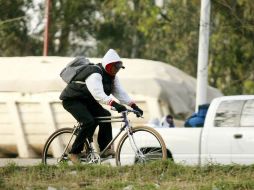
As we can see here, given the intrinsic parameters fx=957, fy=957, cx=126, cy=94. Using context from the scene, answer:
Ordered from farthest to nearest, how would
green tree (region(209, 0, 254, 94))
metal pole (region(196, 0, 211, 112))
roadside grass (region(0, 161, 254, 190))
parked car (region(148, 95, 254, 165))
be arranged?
green tree (region(209, 0, 254, 94))
metal pole (region(196, 0, 211, 112))
parked car (region(148, 95, 254, 165))
roadside grass (region(0, 161, 254, 190))

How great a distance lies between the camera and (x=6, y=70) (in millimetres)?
23219

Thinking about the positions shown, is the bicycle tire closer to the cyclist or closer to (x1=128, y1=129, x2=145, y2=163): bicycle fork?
the cyclist

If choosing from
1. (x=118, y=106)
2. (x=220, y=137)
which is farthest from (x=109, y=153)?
(x=220, y=137)

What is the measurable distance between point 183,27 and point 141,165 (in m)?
22.3

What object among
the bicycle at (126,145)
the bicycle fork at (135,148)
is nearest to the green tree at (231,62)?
the bicycle at (126,145)

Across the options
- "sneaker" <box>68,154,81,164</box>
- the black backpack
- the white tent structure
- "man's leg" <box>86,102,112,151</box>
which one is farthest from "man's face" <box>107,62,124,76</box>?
the white tent structure

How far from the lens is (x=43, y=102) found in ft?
72.6

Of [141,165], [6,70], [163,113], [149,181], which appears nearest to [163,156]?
[141,165]

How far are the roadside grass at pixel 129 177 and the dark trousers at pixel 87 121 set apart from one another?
832 millimetres

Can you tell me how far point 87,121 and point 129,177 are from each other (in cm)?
154

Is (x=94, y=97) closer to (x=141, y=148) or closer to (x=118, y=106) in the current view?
(x=118, y=106)

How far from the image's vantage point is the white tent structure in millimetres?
21891

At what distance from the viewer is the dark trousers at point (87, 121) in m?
11.6

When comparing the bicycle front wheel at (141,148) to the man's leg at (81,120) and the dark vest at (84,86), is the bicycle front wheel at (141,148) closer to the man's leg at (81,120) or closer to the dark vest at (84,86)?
the man's leg at (81,120)
